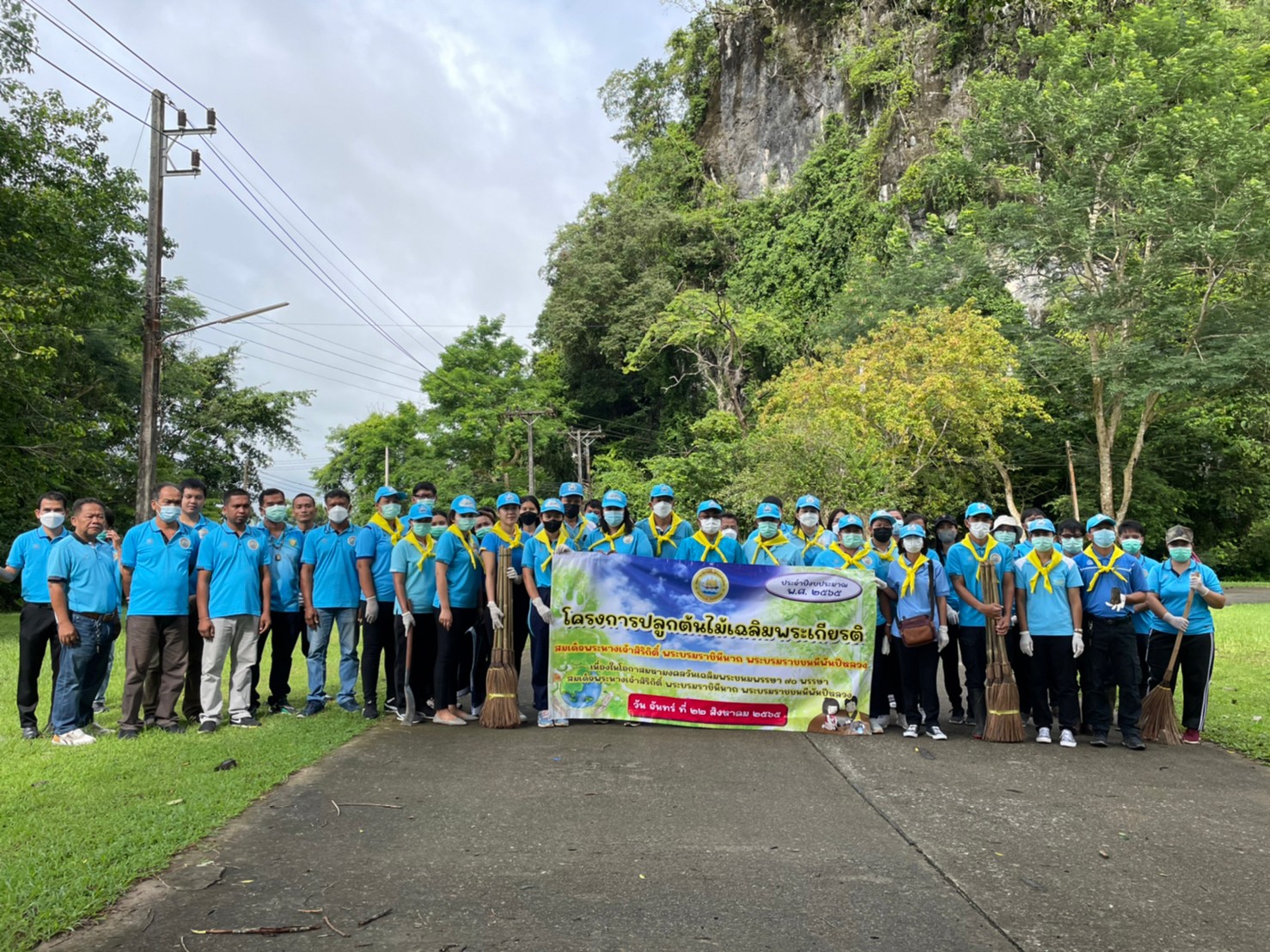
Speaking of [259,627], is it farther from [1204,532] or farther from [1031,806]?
[1204,532]

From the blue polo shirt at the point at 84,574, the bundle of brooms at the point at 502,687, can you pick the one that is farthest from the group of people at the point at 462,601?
the bundle of brooms at the point at 502,687

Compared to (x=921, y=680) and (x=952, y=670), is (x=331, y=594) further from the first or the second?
(x=952, y=670)

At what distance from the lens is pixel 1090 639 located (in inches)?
311

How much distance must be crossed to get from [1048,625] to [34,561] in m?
8.04

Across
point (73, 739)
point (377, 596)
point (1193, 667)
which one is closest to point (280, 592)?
point (377, 596)

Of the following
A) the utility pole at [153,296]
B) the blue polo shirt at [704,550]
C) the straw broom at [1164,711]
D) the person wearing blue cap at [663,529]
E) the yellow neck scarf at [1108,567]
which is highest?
the utility pole at [153,296]

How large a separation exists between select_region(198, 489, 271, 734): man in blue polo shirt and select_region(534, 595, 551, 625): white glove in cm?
230

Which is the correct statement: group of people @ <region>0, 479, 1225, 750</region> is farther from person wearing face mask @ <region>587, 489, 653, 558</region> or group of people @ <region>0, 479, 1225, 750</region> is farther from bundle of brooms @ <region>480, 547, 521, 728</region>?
bundle of brooms @ <region>480, 547, 521, 728</region>

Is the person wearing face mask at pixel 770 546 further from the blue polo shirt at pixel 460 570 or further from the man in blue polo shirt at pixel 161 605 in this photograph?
the man in blue polo shirt at pixel 161 605

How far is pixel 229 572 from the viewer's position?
7574 mm

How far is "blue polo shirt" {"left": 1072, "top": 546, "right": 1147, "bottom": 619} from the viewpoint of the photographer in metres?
7.86

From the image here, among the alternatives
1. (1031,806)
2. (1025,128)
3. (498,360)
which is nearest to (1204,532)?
(1025,128)

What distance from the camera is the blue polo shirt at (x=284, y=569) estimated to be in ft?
28.2

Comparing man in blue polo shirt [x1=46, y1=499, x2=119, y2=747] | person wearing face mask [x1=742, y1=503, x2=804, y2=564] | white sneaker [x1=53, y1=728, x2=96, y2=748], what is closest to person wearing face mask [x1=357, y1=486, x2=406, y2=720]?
man in blue polo shirt [x1=46, y1=499, x2=119, y2=747]
